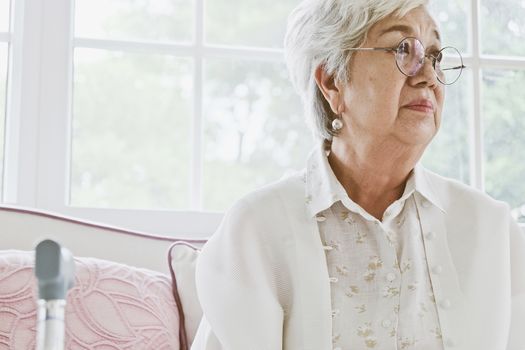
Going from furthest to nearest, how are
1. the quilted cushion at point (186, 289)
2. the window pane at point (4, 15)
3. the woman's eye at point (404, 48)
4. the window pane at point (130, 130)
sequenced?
the window pane at point (130, 130) → the window pane at point (4, 15) → the quilted cushion at point (186, 289) → the woman's eye at point (404, 48)

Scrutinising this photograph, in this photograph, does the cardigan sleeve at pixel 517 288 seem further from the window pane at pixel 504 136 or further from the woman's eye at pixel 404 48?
the window pane at pixel 504 136

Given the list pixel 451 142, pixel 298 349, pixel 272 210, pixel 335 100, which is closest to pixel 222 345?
pixel 298 349

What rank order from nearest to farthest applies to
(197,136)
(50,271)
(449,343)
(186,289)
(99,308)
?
(50,271) → (449,343) → (99,308) → (186,289) → (197,136)

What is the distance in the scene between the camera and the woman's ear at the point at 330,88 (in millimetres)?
2006

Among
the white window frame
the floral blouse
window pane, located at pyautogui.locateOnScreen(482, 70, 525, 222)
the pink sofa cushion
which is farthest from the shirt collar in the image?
window pane, located at pyautogui.locateOnScreen(482, 70, 525, 222)

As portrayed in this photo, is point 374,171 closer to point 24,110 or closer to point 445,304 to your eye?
point 445,304

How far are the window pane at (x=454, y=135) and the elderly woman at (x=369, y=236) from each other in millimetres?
831

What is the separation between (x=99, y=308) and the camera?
1922 mm

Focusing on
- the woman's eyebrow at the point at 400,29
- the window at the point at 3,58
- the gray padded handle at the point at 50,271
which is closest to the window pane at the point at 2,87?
the window at the point at 3,58

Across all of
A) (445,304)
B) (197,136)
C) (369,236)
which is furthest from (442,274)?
(197,136)

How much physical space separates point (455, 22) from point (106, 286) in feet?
4.89

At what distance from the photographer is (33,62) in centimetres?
250

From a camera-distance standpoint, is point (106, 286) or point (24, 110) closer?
point (106, 286)

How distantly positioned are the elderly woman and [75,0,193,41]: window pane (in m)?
0.86
